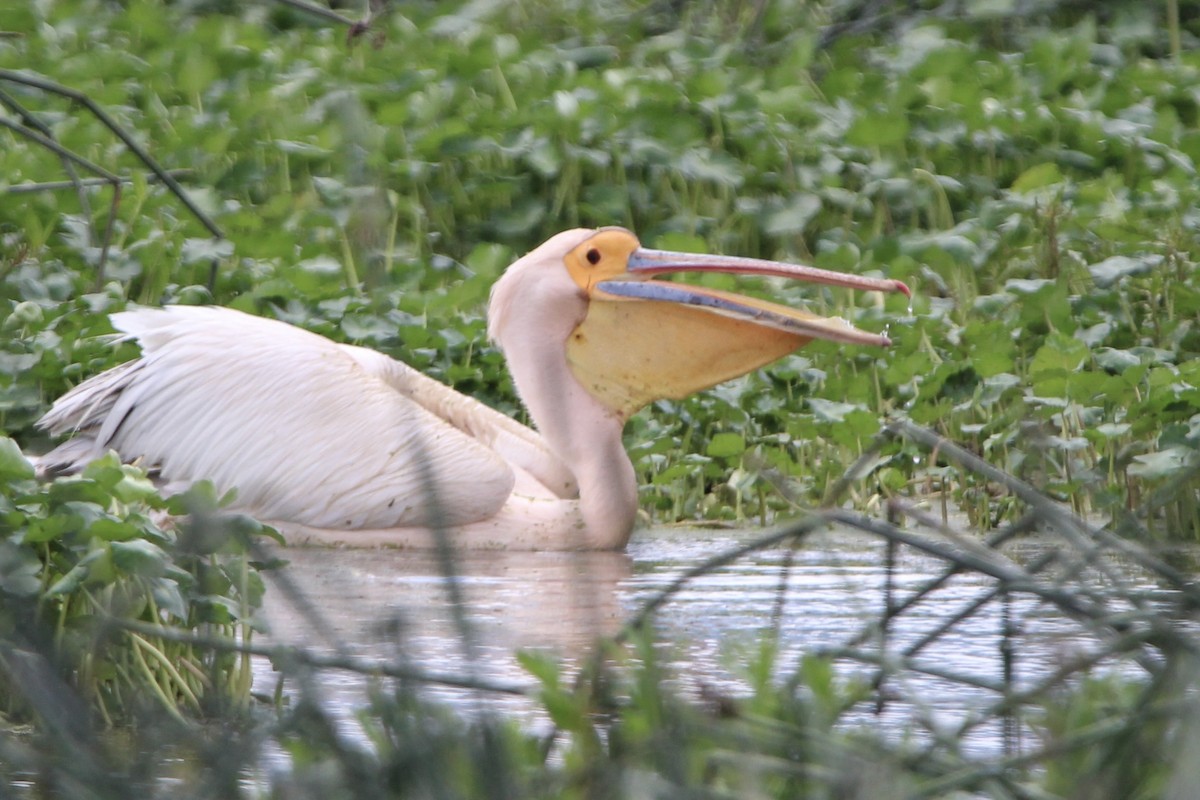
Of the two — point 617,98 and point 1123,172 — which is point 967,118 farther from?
point 617,98

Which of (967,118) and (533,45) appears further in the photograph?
(533,45)

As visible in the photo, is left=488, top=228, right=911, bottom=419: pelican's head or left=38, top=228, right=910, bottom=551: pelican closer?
left=38, top=228, right=910, bottom=551: pelican

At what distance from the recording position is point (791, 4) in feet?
30.5

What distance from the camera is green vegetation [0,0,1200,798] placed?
1796mm

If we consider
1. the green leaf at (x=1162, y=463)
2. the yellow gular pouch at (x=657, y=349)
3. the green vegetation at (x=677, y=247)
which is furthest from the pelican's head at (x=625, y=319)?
the green leaf at (x=1162, y=463)

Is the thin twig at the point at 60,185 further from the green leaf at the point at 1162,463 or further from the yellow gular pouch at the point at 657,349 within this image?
the green leaf at the point at 1162,463

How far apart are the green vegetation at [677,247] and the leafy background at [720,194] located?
0.02 metres

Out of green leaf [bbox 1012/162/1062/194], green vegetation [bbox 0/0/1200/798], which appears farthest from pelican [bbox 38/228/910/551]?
green leaf [bbox 1012/162/1062/194]

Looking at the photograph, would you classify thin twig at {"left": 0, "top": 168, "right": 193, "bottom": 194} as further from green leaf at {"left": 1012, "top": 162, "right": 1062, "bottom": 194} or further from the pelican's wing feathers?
green leaf at {"left": 1012, "top": 162, "right": 1062, "bottom": 194}

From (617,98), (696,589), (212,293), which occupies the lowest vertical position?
(696,589)

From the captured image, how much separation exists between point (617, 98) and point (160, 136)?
1612 millimetres

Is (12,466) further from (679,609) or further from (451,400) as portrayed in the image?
(451,400)

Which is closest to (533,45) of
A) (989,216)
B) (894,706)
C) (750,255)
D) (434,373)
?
(750,255)

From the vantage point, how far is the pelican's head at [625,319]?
16.4ft
